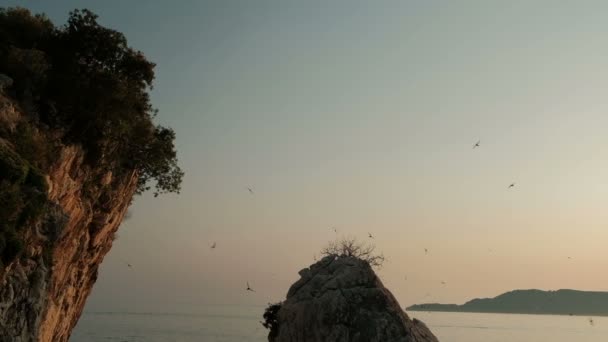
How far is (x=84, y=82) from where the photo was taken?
116 feet

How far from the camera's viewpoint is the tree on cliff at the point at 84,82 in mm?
33500

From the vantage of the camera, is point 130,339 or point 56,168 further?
point 130,339

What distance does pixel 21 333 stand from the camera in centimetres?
2686

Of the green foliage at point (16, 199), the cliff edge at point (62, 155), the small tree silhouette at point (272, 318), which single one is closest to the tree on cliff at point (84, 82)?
the cliff edge at point (62, 155)

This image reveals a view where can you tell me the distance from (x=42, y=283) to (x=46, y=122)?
11158 millimetres

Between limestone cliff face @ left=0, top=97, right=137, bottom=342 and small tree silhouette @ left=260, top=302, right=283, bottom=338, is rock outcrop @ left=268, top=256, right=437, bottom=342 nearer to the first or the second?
small tree silhouette @ left=260, top=302, right=283, bottom=338

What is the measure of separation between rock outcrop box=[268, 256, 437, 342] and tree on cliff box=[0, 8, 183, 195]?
20845mm

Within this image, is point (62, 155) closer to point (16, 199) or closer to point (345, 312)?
point (16, 199)

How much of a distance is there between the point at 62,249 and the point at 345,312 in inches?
886

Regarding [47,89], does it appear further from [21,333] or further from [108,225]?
[21,333]

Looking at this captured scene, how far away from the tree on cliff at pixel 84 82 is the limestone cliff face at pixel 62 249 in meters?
1.91

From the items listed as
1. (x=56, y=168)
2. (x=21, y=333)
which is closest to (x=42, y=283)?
(x=21, y=333)

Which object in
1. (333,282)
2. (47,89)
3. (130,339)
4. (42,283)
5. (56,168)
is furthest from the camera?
(130,339)

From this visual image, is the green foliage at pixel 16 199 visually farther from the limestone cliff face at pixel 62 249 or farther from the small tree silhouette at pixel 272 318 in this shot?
the small tree silhouette at pixel 272 318
